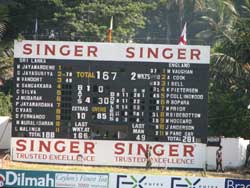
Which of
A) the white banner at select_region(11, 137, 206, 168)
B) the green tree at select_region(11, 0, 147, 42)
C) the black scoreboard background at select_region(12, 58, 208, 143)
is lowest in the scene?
the white banner at select_region(11, 137, 206, 168)

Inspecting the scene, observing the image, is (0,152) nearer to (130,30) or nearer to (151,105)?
(151,105)

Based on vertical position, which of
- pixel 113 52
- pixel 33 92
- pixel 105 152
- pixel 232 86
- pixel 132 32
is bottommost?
pixel 105 152

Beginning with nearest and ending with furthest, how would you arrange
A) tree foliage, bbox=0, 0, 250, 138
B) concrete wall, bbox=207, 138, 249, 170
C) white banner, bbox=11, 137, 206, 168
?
1. white banner, bbox=11, 137, 206, 168
2. concrete wall, bbox=207, 138, 249, 170
3. tree foliage, bbox=0, 0, 250, 138

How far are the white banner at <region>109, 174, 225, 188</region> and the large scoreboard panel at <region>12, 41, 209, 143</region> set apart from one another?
7.14 m

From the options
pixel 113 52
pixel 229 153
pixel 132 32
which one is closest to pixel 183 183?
pixel 113 52

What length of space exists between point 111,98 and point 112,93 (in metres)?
0.18

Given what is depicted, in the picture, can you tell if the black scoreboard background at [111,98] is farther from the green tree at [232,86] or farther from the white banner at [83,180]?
the white banner at [83,180]

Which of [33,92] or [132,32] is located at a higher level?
[132,32]

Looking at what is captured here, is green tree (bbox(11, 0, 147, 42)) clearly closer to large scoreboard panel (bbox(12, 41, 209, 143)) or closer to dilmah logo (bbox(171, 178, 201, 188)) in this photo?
large scoreboard panel (bbox(12, 41, 209, 143))

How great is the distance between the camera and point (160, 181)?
15664 millimetres

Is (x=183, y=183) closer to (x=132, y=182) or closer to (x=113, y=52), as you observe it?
(x=132, y=182)

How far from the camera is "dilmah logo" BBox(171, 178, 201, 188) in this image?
618 inches

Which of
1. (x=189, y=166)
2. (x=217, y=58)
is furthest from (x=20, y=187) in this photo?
(x=217, y=58)

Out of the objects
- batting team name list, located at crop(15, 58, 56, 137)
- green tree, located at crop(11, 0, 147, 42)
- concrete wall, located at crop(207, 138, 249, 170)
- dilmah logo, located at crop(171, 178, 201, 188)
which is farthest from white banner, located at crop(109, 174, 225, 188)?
green tree, located at crop(11, 0, 147, 42)
